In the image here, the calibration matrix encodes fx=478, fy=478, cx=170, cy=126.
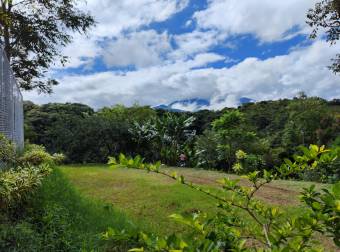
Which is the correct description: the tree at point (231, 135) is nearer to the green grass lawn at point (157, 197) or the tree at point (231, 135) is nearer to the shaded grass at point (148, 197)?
the green grass lawn at point (157, 197)

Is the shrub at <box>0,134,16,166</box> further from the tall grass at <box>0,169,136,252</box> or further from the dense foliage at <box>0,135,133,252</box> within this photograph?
the tall grass at <box>0,169,136,252</box>

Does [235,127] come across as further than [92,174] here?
Yes

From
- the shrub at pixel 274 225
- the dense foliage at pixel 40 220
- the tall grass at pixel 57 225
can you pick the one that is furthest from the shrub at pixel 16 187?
the shrub at pixel 274 225

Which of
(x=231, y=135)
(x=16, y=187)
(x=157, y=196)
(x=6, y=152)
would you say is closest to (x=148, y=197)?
(x=157, y=196)

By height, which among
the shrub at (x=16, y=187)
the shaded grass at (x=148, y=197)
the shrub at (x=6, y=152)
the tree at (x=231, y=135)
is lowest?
the shaded grass at (x=148, y=197)

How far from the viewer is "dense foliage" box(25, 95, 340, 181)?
19594 millimetres

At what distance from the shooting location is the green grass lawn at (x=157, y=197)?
8.00 m

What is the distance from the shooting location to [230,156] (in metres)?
19.3

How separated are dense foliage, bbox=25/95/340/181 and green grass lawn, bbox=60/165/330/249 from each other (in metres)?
6.77

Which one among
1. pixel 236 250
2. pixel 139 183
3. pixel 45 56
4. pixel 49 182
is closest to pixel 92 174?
pixel 139 183

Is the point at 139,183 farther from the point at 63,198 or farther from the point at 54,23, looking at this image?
the point at 54,23

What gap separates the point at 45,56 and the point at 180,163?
7358 millimetres

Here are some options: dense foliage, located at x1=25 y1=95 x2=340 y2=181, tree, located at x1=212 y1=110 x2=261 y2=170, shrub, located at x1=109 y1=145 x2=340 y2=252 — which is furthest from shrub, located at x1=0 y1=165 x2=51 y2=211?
tree, located at x1=212 y1=110 x2=261 y2=170

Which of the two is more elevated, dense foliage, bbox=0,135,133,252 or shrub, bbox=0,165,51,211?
shrub, bbox=0,165,51,211
